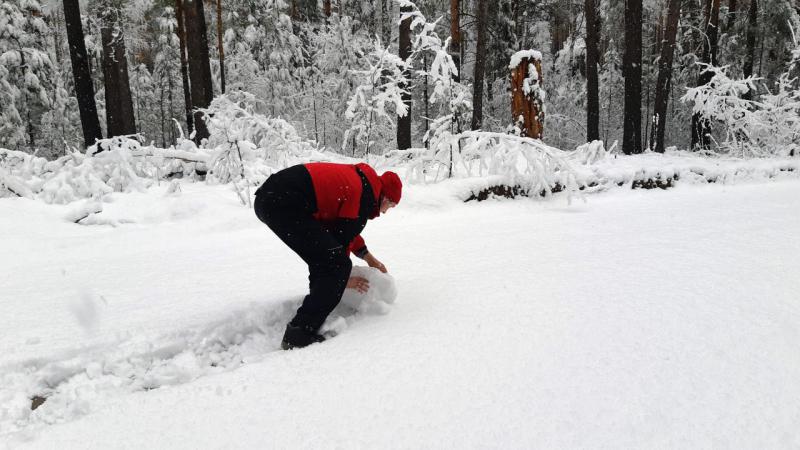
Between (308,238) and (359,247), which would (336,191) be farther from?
(359,247)

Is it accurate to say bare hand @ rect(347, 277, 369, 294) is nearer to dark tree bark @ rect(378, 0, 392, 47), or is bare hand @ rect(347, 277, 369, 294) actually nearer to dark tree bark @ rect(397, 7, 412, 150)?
dark tree bark @ rect(397, 7, 412, 150)

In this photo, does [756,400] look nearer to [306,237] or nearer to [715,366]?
[715,366]

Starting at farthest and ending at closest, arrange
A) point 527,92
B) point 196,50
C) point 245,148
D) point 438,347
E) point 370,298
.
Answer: point 196,50
point 527,92
point 245,148
point 370,298
point 438,347

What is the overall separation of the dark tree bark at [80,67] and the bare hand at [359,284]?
8.70 meters

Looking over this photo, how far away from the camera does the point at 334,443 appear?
4.91 feet

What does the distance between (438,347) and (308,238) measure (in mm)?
832

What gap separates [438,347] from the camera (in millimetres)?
2082

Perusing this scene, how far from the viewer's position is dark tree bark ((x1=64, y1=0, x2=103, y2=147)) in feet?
28.4

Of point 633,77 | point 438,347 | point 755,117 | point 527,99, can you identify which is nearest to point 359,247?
point 438,347

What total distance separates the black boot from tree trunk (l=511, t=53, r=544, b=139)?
6285mm

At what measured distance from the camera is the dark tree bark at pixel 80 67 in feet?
28.4

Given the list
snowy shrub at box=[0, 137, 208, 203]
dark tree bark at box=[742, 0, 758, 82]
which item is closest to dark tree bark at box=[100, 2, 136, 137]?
snowy shrub at box=[0, 137, 208, 203]

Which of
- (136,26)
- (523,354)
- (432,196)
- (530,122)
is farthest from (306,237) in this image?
(136,26)

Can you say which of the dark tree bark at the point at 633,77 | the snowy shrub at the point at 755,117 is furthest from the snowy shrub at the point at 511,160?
the dark tree bark at the point at 633,77
